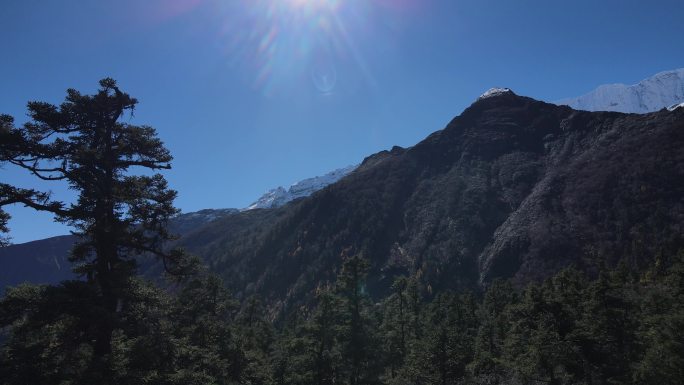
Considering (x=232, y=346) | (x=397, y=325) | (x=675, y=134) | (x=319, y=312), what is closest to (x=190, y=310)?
(x=232, y=346)

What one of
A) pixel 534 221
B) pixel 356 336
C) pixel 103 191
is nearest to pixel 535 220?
pixel 534 221

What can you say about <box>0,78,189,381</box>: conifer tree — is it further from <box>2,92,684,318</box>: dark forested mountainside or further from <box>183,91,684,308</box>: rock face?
<box>2,92,684,318</box>: dark forested mountainside

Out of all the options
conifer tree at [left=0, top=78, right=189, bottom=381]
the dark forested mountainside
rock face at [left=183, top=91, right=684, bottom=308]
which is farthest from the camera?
rock face at [left=183, top=91, right=684, bottom=308]

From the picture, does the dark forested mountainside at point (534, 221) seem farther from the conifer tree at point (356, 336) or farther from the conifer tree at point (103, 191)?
the conifer tree at point (103, 191)

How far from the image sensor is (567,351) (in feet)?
97.1

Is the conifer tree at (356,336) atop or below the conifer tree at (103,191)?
below

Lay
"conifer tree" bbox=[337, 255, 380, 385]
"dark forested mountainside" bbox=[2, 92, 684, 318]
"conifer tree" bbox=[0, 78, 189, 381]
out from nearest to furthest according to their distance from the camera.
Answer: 1. "conifer tree" bbox=[0, 78, 189, 381]
2. "conifer tree" bbox=[337, 255, 380, 385]
3. "dark forested mountainside" bbox=[2, 92, 684, 318]

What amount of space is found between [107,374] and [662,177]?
6560 inches

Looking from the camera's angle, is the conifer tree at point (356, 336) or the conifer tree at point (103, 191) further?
the conifer tree at point (356, 336)

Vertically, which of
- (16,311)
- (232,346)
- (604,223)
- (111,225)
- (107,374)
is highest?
(111,225)

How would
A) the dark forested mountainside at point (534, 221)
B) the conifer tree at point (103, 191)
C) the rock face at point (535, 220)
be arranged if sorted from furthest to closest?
the rock face at point (535, 220), the dark forested mountainside at point (534, 221), the conifer tree at point (103, 191)

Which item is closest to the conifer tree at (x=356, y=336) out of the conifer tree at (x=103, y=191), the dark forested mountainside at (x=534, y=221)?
the conifer tree at (x=103, y=191)

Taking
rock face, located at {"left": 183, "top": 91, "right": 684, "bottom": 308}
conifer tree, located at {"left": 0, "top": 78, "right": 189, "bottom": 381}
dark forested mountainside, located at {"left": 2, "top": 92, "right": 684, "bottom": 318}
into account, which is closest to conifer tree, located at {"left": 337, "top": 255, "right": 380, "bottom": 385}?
conifer tree, located at {"left": 0, "top": 78, "right": 189, "bottom": 381}

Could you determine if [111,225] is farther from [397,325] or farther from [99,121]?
[397,325]
